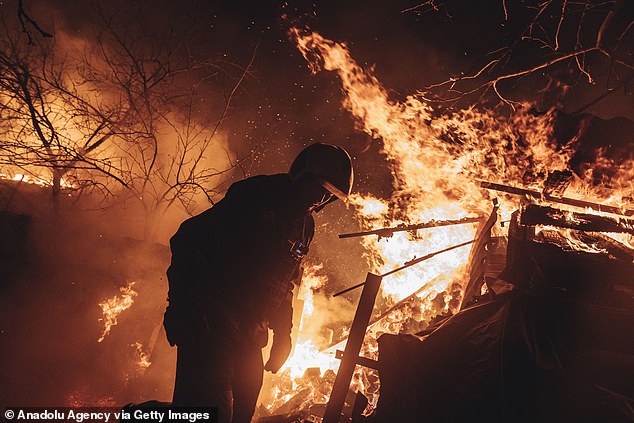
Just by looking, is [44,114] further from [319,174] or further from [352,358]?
[352,358]

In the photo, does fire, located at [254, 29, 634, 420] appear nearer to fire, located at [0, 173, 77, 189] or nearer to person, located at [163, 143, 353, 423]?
person, located at [163, 143, 353, 423]

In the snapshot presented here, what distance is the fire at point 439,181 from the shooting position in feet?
20.5

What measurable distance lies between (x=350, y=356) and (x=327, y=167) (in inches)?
96.4

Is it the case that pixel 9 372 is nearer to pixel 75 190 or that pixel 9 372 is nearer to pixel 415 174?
pixel 75 190

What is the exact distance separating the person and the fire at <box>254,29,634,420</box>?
137 inches

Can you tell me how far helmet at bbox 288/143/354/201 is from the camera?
12.9 ft

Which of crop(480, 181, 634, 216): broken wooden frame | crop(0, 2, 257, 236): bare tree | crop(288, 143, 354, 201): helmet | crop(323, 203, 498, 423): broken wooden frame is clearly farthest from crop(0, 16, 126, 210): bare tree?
crop(480, 181, 634, 216): broken wooden frame

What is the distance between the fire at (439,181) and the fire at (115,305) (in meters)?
5.71

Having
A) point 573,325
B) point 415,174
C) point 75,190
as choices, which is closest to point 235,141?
point 75,190

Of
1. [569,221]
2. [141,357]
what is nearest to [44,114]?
[141,357]

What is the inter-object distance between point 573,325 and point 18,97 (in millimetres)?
14063

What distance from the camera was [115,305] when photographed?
1073cm

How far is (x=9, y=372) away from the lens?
8.63m

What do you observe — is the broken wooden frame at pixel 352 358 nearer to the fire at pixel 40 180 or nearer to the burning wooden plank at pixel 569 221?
the burning wooden plank at pixel 569 221
